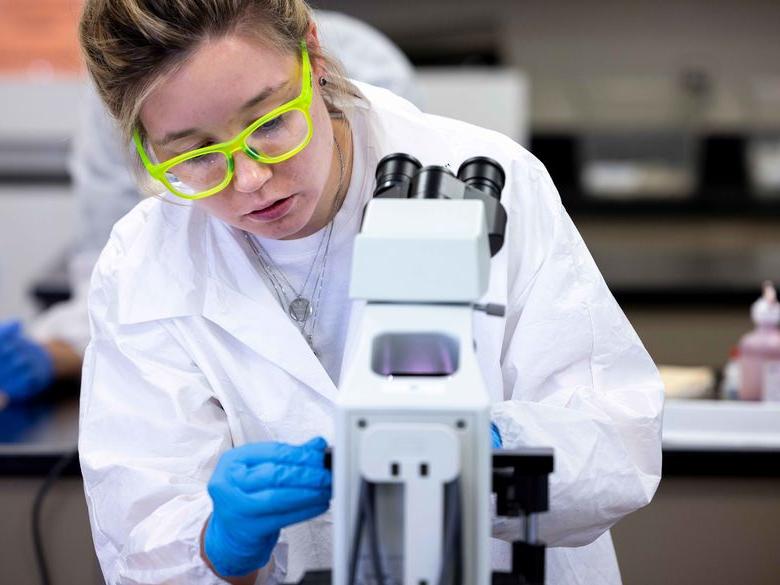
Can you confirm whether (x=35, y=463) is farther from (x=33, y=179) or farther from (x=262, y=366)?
(x=33, y=179)

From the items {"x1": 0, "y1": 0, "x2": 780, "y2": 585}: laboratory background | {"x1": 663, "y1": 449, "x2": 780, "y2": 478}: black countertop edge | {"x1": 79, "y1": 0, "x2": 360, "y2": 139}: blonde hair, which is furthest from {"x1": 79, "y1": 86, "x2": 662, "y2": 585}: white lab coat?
{"x1": 0, "y1": 0, "x2": 780, "y2": 585}: laboratory background

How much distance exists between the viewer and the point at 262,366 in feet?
4.94

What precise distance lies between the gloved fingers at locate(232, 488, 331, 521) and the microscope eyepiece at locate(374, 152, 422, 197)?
352mm

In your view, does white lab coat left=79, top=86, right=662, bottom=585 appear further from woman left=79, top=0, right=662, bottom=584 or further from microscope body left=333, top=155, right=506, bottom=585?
microscope body left=333, top=155, right=506, bottom=585

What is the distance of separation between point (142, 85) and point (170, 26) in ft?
0.29

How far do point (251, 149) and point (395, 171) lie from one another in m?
0.20

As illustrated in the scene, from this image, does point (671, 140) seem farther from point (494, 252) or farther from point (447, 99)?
point (494, 252)

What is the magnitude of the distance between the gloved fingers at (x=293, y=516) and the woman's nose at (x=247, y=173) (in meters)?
0.42

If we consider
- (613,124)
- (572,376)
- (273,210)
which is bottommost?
(572,376)

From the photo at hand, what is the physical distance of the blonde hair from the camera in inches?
51.6

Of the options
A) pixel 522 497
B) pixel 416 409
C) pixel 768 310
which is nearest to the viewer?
pixel 416 409

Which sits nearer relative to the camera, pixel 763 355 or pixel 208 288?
pixel 208 288

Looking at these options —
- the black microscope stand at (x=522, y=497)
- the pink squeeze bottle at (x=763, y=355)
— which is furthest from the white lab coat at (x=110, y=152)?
the black microscope stand at (x=522, y=497)

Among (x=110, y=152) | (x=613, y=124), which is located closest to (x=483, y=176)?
(x=110, y=152)
